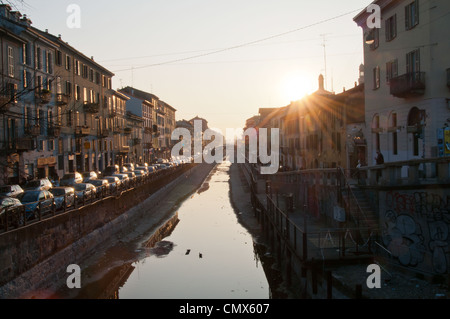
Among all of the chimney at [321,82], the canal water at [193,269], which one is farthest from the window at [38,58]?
the chimney at [321,82]

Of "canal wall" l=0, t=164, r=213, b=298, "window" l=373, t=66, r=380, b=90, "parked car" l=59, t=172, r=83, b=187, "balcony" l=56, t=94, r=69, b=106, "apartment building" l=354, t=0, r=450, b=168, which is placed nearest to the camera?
"canal wall" l=0, t=164, r=213, b=298

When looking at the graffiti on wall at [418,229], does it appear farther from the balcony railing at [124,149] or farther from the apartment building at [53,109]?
the balcony railing at [124,149]

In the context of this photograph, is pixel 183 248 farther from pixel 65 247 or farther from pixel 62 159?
pixel 62 159

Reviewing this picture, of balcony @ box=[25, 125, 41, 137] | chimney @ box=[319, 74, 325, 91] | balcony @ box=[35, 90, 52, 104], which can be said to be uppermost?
chimney @ box=[319, 74, 325, 91]

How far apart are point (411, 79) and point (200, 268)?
1475 cm

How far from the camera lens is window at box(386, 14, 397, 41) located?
A: 24439mm

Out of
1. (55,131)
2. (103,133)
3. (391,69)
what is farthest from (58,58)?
(391,69)

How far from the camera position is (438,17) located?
811 inches

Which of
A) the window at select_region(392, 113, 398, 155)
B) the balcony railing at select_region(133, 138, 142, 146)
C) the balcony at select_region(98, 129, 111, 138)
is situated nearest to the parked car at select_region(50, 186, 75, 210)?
the window at select_region(392, 113, 398, 155)

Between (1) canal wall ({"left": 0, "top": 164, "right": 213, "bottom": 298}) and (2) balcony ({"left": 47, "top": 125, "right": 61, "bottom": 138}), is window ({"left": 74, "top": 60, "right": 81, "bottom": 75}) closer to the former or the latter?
(2) balcony ({"left": 47, "top": 125, "right": 61, "bottom": 138})

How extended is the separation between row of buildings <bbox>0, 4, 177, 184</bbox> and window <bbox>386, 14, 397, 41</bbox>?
18.5 metres

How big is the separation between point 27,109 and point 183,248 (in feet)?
71.0

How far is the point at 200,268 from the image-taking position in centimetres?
2252

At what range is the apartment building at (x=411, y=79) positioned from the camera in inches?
818
